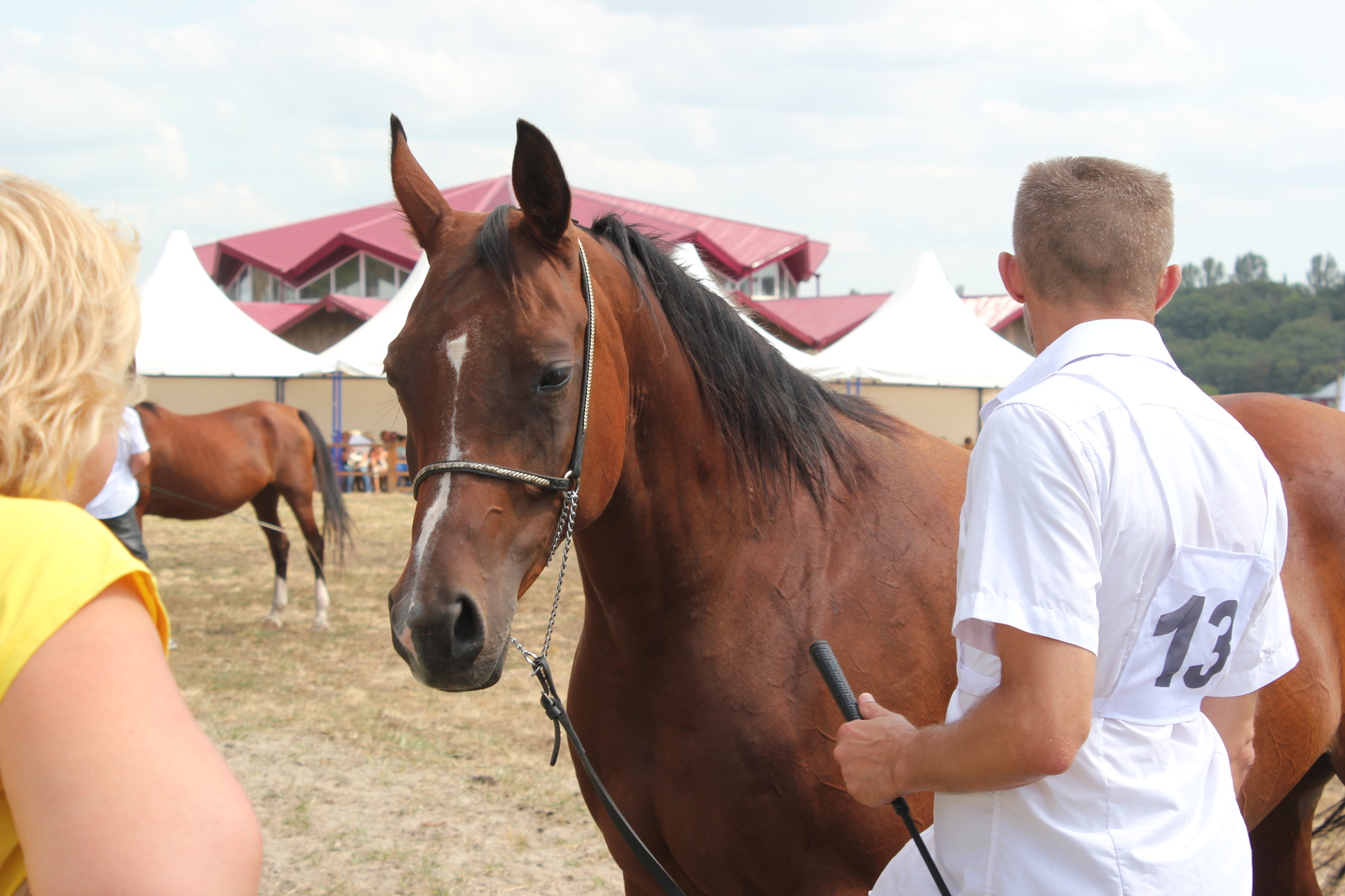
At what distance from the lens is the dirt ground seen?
3.66m

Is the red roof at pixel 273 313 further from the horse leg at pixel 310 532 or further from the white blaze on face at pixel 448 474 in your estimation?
the white blaze on face at pixel 448 474

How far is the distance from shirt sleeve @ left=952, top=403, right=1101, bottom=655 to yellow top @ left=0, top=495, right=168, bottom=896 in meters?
0.87

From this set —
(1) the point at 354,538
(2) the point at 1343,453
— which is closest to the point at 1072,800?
(2) the point at 1343,453

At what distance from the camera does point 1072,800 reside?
3.73 feet

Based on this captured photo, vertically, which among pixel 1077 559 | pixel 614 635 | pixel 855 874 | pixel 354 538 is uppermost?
pixel 1077 559

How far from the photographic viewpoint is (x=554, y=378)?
A: 65.6 inches

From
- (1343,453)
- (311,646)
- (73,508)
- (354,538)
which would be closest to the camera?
(73,508)

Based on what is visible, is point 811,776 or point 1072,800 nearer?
point 1072,800

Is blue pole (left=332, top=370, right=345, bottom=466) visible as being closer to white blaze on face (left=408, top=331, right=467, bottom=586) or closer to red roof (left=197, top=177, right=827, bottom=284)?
red roof (left=197, top=177, right=827, bottom=284)

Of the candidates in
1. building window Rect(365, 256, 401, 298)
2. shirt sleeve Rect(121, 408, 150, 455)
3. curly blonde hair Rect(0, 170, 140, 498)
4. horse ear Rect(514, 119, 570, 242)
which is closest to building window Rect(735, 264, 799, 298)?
building window Rect(365, 256, 401, 298)

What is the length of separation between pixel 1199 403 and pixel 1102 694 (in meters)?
0.40

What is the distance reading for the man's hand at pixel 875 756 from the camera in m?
1.25

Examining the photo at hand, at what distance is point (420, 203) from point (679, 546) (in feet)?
2.99

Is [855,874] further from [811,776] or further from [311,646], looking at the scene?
[311,646]
